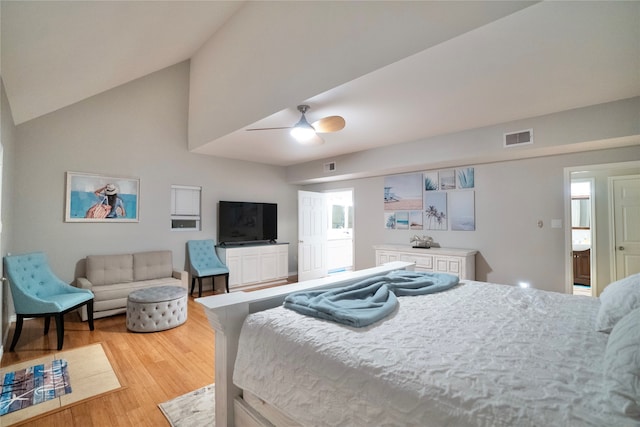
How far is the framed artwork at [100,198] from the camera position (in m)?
4.11

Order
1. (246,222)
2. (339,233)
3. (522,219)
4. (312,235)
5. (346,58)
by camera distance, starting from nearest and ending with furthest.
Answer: (346,58)
(522,219)
(246,222)
(312,235)
(339,233)

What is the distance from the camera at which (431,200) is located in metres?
4.72

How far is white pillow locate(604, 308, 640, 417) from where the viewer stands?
79 cm

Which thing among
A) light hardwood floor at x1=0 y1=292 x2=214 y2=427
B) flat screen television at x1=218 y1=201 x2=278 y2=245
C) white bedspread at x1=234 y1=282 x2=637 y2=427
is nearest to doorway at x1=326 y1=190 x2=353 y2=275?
flat screen television at x1=218 y1=201 x2=278 y2=245

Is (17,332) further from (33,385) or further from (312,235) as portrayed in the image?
(312,235)

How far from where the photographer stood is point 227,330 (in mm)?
1672

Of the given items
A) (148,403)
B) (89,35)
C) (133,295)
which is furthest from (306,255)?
(89,35)

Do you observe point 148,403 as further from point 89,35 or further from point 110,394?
point 89,35

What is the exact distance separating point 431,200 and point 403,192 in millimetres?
517

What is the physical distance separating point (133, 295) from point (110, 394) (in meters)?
1.48

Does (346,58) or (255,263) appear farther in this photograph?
(255,263)

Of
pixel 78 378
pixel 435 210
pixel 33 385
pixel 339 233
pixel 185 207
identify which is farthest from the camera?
pixel 339 233

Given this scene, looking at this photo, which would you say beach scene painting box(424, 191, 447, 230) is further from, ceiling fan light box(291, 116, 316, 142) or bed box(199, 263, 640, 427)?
bed box(199, 263, 640, 427)

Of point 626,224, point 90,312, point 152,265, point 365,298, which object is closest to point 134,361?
point 90,312
